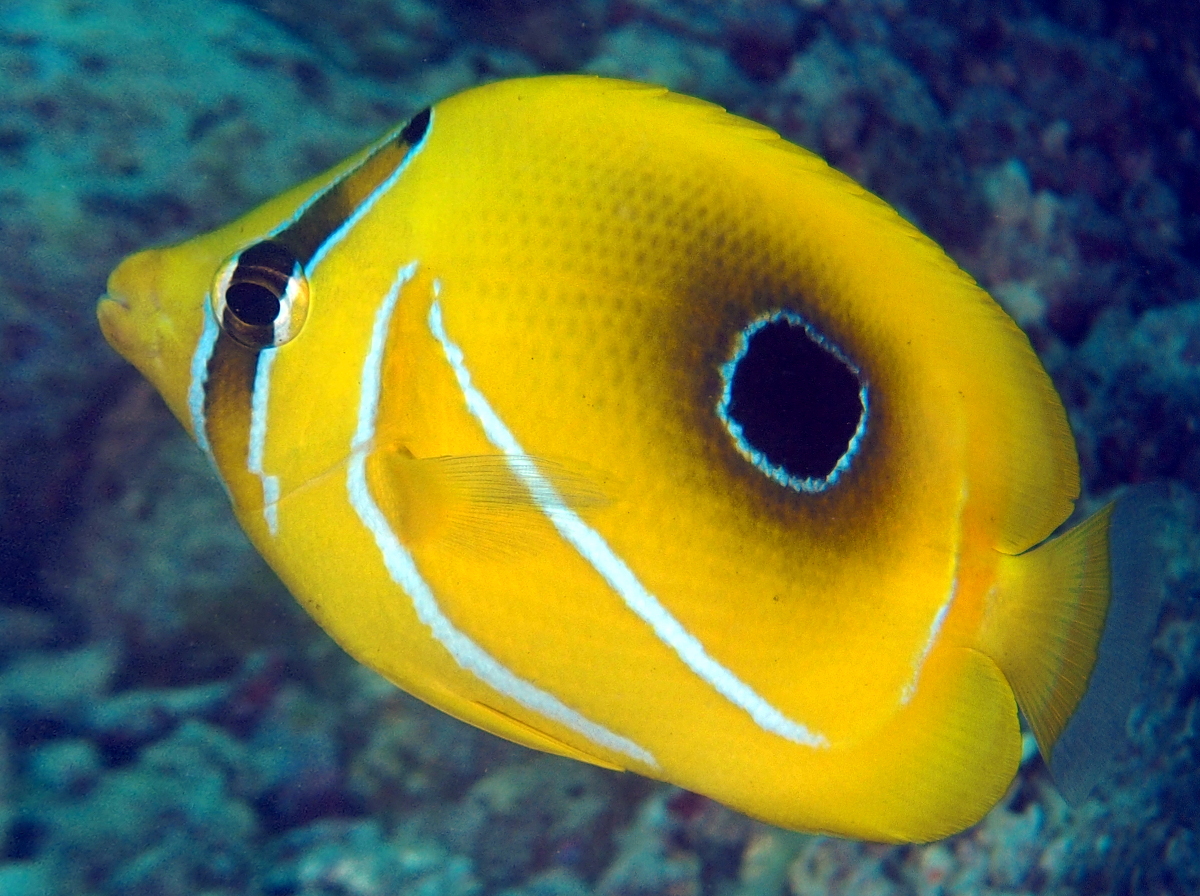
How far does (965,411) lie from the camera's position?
112 cm

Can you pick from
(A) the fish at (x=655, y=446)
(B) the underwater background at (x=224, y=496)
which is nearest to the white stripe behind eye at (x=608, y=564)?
(A) the fish at (x=655, y=446)

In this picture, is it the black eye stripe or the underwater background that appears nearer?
the black eye stripe

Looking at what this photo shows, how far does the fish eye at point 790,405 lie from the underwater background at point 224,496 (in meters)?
1.13

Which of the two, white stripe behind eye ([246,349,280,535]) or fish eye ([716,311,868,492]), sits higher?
fish eye ([716,311,868,492])

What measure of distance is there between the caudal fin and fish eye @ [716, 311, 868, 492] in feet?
1.02

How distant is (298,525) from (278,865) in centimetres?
85

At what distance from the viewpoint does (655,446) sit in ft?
3.35

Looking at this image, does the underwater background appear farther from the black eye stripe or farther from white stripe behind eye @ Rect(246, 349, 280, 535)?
the black eye stripe

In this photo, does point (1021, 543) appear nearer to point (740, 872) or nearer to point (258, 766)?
point (740, 872)

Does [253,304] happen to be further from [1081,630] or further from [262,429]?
[1081,630]

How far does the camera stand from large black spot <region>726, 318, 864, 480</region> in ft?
3.43

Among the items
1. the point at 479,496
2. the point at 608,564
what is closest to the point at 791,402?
the point at 608,564

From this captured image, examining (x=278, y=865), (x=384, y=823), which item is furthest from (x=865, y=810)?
(x=278, y=865)

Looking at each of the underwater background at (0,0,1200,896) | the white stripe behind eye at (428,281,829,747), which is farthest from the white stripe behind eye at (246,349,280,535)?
the underwater background at (0,0,1200,896)
